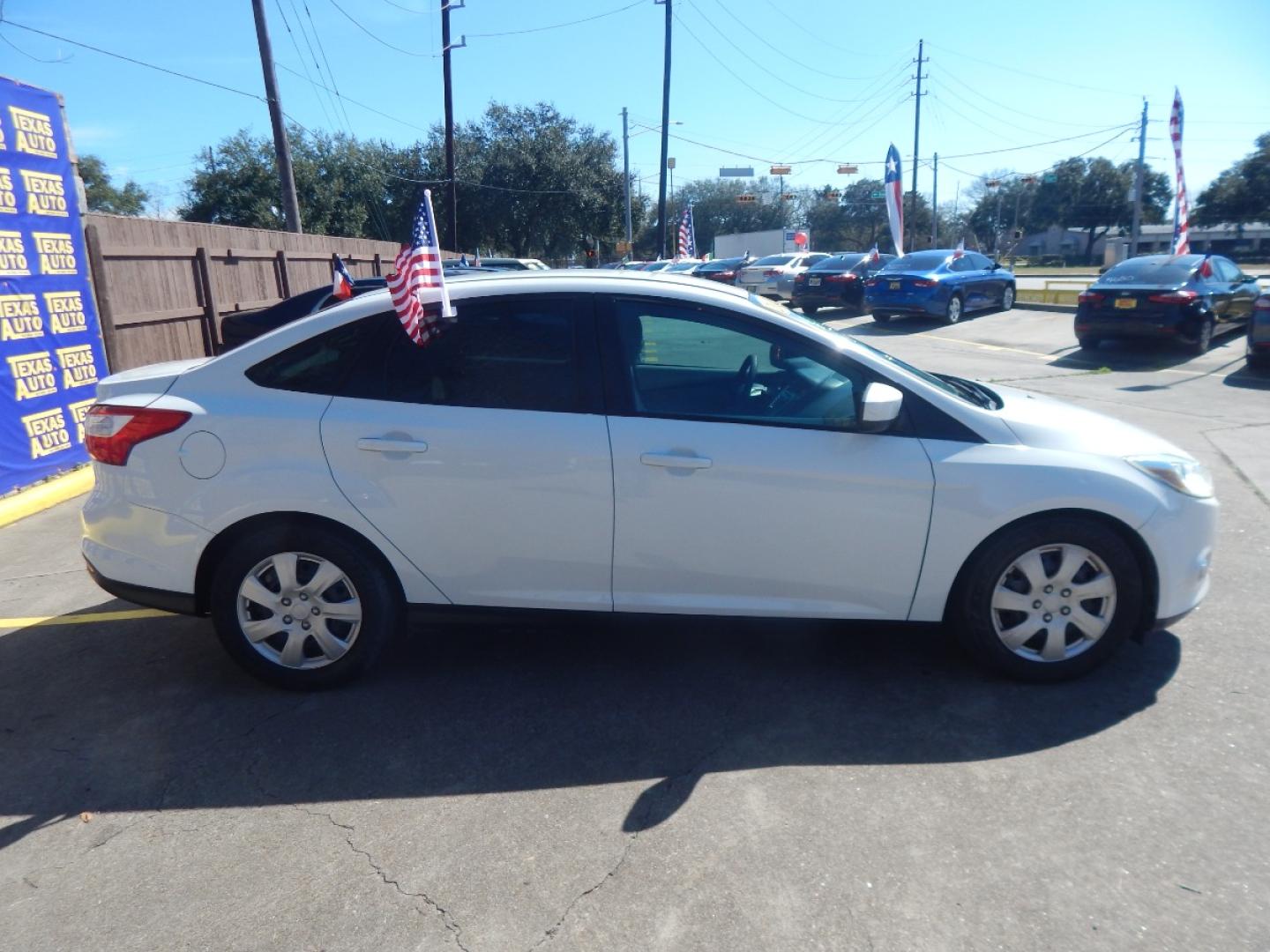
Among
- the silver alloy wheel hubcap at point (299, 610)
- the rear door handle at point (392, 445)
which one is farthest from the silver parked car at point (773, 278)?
the silver alloy wheel hubcap at point (299, 610)

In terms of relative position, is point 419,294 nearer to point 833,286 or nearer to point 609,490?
point 609,490

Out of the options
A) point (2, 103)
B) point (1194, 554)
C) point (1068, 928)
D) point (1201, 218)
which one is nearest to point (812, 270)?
point (2, 103)

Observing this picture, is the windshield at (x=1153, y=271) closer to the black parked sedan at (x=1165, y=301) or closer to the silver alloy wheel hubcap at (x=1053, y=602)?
the black parked sedan at (x=1165, y=301)

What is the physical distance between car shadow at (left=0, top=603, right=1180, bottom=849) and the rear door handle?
0.84m

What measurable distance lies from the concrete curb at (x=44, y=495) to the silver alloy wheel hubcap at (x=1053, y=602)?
253 inches

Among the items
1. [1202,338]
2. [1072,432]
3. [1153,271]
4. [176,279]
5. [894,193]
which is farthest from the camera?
[894,193]

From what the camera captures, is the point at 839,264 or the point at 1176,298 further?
the point at 839,264

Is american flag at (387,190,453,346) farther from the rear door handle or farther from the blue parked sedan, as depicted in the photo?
the blue parked sedan

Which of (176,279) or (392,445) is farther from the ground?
(176,279)

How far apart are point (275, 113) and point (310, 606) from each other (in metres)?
15.8

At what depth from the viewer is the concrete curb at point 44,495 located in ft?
22.5

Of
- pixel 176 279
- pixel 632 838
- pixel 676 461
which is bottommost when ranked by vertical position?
pixel 632 838

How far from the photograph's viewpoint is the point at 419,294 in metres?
3.76

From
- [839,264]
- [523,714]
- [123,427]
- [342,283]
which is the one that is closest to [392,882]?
[523,714]
